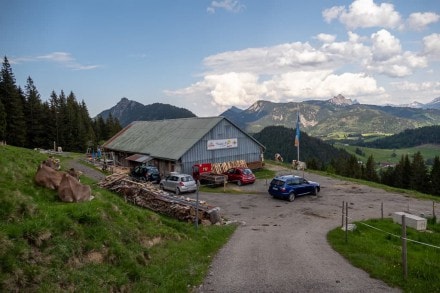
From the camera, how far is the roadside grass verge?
399 inches

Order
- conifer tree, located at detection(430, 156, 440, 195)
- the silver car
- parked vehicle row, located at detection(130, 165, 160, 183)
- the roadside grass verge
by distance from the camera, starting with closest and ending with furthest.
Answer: the roadside grass verge < the silver car < parked vehicle row, located at detection(130, 165, 160, 183) < conifer tree, located at detection(430, 156, 440, 195)

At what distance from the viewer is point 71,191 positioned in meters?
12.4

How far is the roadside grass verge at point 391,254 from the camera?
33.2ft

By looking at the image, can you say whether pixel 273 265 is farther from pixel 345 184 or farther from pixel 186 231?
pixel 345 184

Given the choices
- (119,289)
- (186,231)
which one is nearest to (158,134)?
(186,231)

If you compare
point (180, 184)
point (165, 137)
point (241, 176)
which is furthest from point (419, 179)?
point (180, 184)

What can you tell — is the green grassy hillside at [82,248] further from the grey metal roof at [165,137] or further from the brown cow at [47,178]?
the grey metal roof at [165,137]

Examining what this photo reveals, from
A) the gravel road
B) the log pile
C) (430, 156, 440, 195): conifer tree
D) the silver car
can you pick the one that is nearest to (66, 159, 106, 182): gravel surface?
the silver car

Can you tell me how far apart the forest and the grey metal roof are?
22.4m

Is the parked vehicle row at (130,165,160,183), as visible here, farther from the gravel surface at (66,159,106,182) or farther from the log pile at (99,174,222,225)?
the log pile at (99,174,222,225)

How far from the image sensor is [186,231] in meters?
15.8

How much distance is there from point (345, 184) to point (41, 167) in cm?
3243

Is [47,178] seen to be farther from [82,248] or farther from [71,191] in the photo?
[82,248]

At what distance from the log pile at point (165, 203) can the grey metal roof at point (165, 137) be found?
14.0 m
